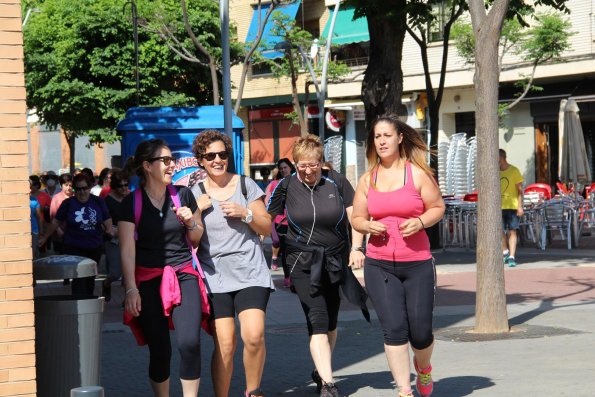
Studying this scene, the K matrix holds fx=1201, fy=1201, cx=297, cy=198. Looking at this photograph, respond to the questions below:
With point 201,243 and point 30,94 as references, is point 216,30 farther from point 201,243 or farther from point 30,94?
point 201,243

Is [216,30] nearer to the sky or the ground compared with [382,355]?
nearer to the sky

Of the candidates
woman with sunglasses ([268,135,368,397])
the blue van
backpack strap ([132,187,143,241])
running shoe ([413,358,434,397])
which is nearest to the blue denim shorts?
the blue van

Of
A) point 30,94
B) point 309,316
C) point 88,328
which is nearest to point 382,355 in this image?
point 309,316

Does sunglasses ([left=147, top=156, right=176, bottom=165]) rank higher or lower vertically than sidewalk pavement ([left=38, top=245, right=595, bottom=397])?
higher

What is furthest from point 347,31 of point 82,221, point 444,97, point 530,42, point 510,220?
point 82,221

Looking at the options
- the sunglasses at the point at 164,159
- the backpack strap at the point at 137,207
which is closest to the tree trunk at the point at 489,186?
the sunglasses at the point at 164,159

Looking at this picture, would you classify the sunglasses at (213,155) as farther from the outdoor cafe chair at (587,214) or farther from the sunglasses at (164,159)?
the outdoor cafe chair at (587,214)

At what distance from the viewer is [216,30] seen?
3916 cm

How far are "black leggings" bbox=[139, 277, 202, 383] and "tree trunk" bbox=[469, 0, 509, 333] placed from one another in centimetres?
459

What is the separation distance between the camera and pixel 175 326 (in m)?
7.21

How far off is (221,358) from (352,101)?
34.5 metres

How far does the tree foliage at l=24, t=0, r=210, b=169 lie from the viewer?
38406mm

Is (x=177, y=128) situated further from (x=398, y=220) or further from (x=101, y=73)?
(x=101, y=73)

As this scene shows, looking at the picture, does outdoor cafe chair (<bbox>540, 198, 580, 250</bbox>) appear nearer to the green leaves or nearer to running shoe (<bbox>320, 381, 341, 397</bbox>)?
running shoe (<bbox>320, 381, 341, 397</bbox>)
